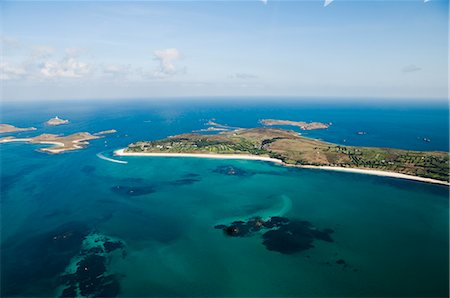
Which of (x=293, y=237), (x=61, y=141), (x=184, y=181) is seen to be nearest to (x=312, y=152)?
(x=184, y=181)

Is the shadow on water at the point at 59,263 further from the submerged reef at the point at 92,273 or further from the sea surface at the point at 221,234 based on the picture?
the sea surface at the point at 221,234

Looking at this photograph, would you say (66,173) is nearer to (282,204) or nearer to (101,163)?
(101,163)

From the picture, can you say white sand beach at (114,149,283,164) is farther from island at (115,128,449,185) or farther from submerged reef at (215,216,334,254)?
submerged reef at (215,216,334,254)

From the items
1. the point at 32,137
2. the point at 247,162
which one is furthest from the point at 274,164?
the point at 32,137

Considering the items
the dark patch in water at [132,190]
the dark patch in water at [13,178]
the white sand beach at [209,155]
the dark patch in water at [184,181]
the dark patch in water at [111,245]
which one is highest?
the white sand beach at [209,155]

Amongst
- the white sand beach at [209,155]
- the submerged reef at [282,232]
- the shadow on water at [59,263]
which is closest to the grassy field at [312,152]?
the white sand beach at [209,155]
